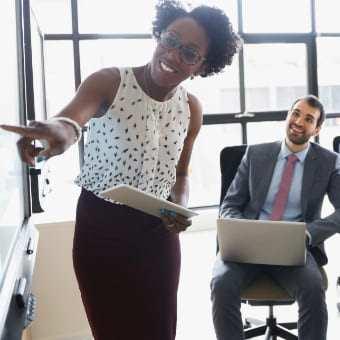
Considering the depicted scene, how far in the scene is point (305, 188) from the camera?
2.20 m

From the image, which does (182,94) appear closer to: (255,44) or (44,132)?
(44,132)

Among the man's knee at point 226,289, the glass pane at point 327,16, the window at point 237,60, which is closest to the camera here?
the man's knee at point 226,289

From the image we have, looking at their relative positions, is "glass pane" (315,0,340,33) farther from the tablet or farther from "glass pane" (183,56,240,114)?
the tablet

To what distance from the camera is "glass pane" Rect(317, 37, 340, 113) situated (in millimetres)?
4797

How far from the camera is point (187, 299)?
3.00 metres

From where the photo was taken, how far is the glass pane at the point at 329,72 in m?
4.80

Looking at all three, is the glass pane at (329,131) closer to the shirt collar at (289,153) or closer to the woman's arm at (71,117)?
the shirt collar at (289,153)

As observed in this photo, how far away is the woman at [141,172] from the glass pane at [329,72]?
3804 mm

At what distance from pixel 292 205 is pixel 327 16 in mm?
3202

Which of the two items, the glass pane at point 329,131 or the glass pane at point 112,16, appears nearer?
the glass pane at point 112,16

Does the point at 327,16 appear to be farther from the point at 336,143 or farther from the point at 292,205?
the point at 292,205

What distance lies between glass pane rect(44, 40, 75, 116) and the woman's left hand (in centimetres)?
305

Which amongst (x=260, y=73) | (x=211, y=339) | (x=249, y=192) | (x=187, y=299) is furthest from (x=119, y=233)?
(x=260, y=73)

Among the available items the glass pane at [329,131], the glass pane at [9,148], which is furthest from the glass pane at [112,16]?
the glass pane at [9,148]
